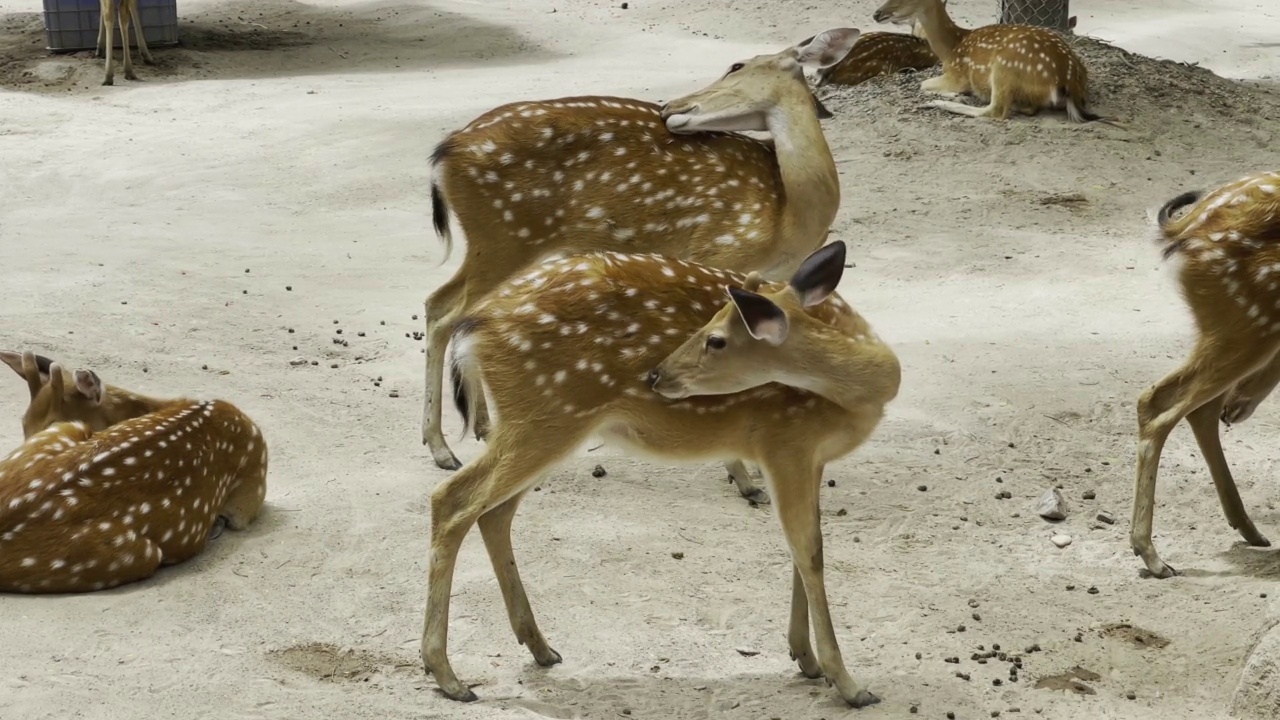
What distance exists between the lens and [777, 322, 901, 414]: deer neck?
4203mm

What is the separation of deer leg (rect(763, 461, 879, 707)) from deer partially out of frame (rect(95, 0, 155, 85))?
1077 cm

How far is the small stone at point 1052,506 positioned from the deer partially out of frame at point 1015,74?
5.58 meters

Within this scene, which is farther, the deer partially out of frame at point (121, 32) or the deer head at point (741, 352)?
the deer partially out of frame at point (121, 32)

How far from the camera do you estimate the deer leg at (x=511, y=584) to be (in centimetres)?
447

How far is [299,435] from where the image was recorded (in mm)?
6199

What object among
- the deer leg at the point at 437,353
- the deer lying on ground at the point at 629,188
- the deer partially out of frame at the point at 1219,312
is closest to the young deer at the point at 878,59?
the deer lying on ground at the point at 629,188

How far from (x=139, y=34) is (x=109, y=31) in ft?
2.50

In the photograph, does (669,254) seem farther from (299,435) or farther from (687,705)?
(687,705)

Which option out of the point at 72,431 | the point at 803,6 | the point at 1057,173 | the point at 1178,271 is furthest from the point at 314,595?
the point at 803,6

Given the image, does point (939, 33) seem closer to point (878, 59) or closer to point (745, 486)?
point (878, 59)

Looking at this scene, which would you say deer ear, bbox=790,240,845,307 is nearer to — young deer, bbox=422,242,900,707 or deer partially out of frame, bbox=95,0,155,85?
young deer, bbox=422,242,900,707

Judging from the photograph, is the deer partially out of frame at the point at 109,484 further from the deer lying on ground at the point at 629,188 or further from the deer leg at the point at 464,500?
the deer leg at the point at 464,500

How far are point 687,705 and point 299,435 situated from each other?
8.37ft

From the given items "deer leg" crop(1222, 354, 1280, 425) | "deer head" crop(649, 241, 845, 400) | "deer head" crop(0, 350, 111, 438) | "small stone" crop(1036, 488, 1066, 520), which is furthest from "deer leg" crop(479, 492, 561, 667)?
"deer leg" crop(1222, 354, 1280, 425)
